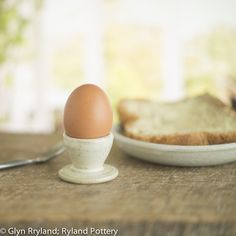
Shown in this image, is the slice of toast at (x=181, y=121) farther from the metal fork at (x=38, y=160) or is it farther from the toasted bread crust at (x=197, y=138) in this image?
the metal fork at (x=38, y=160)

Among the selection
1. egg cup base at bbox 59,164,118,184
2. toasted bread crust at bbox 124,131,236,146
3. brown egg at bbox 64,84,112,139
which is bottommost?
egg cup base at bbox 59,164,118,184

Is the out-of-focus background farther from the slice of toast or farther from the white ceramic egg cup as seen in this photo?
the white ceramic egg cup

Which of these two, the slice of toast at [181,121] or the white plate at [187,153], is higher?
the slice of toast at [181,121]

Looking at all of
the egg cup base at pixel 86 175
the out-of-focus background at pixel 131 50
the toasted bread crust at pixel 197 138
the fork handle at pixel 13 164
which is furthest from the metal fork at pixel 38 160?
the out-of-focus background at pixel 131 50

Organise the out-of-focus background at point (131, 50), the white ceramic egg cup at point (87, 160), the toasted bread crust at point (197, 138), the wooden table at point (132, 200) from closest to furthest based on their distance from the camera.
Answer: the wooden table at point (132, 200) < the white ceramic egg cup at point (87, 160) < the toasted bread crust at point (197, 138) < the out-of-focus background at point (131, 50)

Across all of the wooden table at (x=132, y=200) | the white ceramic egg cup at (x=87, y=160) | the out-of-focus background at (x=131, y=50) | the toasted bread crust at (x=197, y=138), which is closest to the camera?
the wooden table at (x=132, y=200)

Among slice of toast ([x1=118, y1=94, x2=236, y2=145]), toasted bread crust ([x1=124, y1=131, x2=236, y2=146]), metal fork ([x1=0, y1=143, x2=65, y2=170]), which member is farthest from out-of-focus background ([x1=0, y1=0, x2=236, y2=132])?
toasted bread crust ([x1=124, y1=131, x2=236, y2=146])

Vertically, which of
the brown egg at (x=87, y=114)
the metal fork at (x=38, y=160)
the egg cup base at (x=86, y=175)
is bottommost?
the metal fork at (x=38, y=160)
